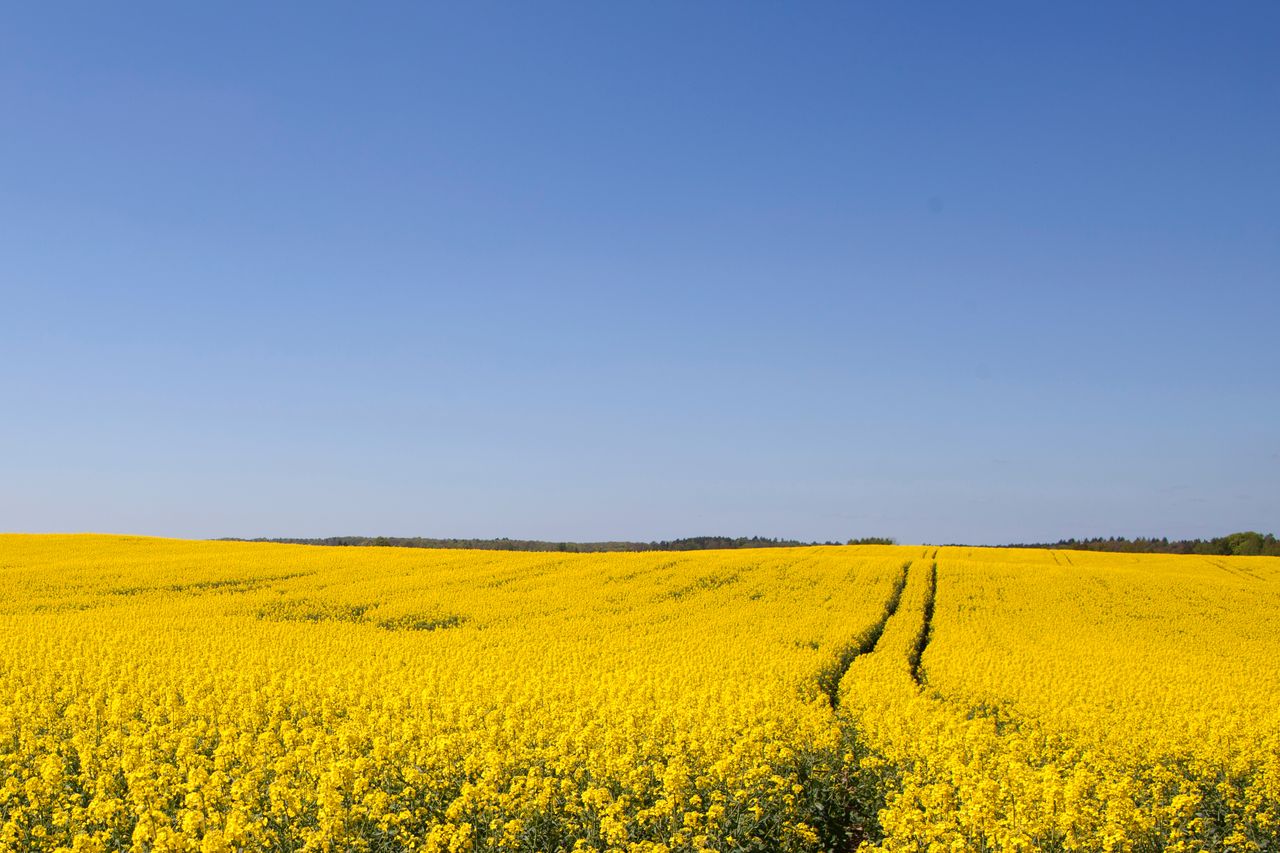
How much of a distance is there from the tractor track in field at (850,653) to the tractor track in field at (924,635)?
3.32 ft

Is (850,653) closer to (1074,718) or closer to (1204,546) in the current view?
(1074,718)

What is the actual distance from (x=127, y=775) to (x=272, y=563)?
31260 mm

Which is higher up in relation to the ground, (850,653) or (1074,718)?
(850,653)

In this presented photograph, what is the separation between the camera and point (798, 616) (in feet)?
89.7

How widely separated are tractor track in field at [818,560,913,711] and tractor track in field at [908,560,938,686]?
3.32 ft

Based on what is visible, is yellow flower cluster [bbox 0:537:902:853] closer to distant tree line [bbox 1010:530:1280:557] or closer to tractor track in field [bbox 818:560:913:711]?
tractor track in field [bbox 818:560:913:711]

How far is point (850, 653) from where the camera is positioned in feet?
71.8

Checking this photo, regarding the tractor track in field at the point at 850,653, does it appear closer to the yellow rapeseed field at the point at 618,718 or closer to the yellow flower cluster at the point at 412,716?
the yellow rapeseed field at the point at 618,718

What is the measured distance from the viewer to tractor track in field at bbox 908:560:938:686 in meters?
20.8

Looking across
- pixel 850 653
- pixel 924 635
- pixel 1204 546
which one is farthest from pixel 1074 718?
pixel 1204 546

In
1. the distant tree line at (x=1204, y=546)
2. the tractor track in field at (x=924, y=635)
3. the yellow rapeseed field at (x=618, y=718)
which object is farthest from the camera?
the distant tree line at (x=1204, y=546)

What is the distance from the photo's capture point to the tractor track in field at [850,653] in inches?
719

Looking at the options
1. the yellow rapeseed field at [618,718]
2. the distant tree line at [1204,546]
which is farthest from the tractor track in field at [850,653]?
the distant tree line at [1204,546]

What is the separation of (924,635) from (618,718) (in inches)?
663
